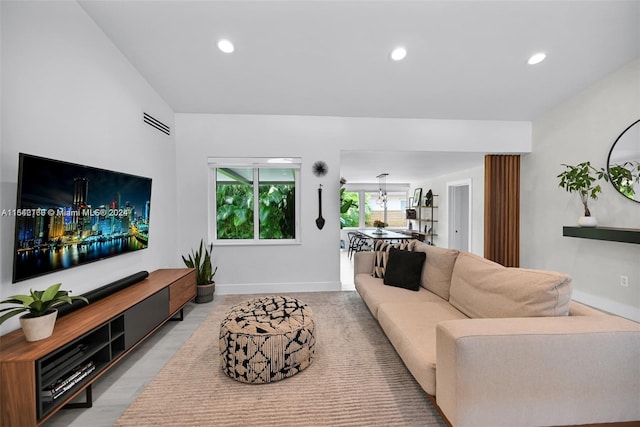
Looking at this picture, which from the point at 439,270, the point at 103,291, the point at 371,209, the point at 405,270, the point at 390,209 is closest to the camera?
the point at 103,291

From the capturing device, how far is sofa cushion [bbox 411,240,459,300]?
8.30 feet

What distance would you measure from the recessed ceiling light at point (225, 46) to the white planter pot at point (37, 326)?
2601 mm

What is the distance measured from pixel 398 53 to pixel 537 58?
1.56 metres

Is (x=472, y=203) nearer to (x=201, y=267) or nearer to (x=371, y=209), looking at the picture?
(x=371, y=209)

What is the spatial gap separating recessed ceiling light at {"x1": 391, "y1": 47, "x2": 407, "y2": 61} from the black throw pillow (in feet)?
6.96

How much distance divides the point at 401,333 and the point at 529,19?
303cm

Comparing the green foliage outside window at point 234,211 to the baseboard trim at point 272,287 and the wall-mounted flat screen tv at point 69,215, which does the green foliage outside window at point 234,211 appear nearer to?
the baseboard trim at point 272,287

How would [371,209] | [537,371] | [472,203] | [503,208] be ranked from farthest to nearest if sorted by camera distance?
[371,209] → [472,203] → [503,208] → [537,371]

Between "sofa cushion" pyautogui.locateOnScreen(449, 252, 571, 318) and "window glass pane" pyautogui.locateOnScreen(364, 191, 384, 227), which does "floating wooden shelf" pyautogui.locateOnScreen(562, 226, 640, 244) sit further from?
"window glass pane" pyautogui.locateOnScreen(364, 191, 384, 227)

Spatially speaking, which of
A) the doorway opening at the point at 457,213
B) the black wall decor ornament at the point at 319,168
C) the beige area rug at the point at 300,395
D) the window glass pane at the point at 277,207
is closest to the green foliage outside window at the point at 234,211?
the window glass pane at the point at 277,207

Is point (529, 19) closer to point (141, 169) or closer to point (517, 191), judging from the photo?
point (517, 191)

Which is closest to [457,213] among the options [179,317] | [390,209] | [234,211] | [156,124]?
[390,209]

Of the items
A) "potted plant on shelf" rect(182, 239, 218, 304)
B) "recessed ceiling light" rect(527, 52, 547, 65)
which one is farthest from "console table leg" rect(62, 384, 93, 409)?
"recessed ceiling light" rect(527, 52, 547, 65)

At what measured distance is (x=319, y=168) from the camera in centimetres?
398
